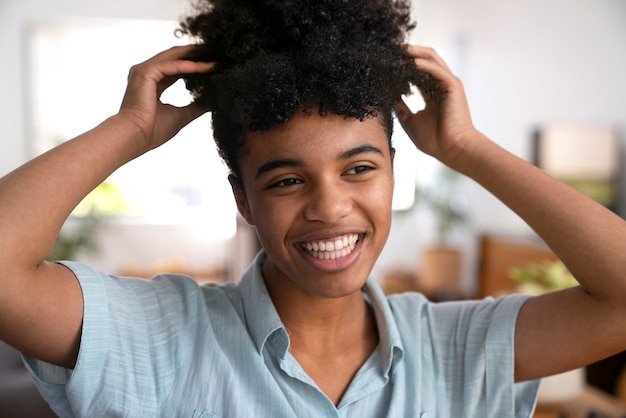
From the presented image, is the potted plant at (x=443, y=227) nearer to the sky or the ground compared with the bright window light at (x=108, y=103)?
nearer to the ground

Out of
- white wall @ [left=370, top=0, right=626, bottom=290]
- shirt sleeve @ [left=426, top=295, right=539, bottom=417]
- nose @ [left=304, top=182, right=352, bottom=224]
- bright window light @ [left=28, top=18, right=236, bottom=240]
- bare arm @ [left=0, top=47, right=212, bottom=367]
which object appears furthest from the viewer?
bright window light @ [left=28, top=18, right=236, bottom=240]

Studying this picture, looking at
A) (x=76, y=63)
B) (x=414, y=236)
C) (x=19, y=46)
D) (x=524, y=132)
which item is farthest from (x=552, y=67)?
(x=19, y=46)

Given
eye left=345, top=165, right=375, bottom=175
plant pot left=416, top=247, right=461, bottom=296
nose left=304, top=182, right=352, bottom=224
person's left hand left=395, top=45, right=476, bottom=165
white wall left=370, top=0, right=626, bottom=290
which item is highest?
white wall left=370, top=0, right=626, bottom=290

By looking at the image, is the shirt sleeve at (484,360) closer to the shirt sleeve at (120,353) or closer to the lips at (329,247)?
the lips at (329,247)

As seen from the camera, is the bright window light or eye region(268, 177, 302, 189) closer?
eye region(268, 177, 302, 189)

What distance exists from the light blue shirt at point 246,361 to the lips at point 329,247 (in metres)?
0.15

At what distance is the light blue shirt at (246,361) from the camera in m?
1.00

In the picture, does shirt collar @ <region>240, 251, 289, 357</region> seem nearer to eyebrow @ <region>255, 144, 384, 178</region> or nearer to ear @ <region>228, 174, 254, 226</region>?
ear @ <region>228, 174, 254, 226</region>

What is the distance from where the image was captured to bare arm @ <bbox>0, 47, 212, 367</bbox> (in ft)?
2.95

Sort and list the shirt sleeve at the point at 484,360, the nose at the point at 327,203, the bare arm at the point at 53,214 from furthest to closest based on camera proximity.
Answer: the shirt sleeve at the point at 484,360 < the nose at the point at 327,203 < the bare arm at the point at 53,214

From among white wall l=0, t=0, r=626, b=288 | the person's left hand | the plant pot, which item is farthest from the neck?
the plant pot

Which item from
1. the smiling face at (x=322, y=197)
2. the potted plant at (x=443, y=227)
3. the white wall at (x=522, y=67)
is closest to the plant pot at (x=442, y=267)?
the potted plant at (x=443, y=227)

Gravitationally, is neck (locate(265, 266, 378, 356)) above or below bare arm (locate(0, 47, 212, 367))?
below

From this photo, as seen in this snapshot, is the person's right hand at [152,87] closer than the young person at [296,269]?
No
